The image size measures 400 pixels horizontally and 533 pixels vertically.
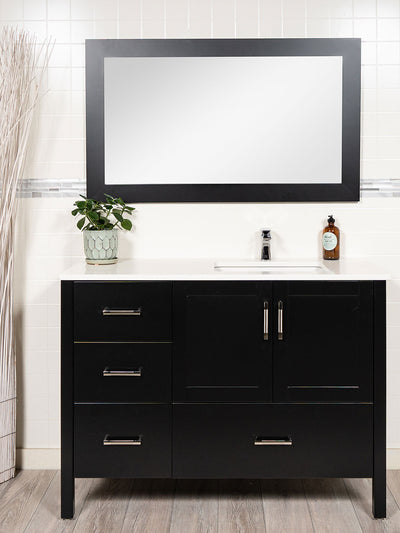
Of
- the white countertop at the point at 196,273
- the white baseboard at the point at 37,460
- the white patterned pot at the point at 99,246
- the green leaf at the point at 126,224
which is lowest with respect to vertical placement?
the white baseboard at the point at 37,460

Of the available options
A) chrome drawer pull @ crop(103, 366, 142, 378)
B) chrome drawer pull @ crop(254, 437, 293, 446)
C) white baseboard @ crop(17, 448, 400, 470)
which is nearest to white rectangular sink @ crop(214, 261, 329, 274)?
chrome drawer pull @ crop(103, 366, 142, 378)

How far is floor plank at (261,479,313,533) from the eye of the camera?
228 cm

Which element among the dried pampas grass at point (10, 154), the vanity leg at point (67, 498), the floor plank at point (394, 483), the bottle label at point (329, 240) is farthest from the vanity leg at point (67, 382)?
the floor plank at point (394, 483)

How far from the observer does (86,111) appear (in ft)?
9.01

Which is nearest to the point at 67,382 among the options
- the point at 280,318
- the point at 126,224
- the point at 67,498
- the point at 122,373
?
the point at 122,373

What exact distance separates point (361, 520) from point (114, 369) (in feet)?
3.55

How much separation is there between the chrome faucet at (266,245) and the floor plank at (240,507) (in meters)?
0.96

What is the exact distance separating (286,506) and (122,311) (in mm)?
1002

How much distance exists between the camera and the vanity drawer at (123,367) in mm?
2307

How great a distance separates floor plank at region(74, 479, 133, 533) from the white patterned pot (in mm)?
938

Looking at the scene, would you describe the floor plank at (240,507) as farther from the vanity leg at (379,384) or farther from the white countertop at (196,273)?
the white countertop at (196,273)

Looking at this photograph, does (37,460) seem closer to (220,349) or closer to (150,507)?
(150,507)

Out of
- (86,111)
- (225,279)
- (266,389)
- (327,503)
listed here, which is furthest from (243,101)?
(327,503)

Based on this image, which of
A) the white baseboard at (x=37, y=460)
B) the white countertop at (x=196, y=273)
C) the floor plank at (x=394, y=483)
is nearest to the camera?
the white countertop at (x=196, y=273)
